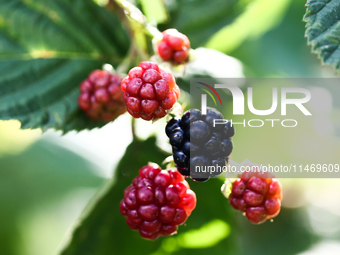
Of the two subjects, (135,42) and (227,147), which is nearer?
(227,147)

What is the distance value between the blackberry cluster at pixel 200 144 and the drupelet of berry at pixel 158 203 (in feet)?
0.32

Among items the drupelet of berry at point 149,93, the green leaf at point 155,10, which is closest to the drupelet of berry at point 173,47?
the drupelet of berry at point 149,93

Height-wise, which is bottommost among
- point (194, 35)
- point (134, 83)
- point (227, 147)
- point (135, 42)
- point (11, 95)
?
point (227, 147)

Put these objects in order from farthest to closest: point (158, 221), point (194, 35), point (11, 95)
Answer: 1. point (194, 35)
2. point (11, 95)
3. point (158, 221)

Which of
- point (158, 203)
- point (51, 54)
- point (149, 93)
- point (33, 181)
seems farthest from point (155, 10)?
point (33, 181)

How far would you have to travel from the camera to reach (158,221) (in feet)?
3.07

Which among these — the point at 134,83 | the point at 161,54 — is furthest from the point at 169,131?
the point at 161,54

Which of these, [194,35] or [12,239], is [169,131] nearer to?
[194,35]

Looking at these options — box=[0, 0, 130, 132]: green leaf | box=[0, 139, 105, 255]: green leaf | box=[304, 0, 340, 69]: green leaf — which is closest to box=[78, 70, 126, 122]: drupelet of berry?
box=[0, 0, 130, 132]: green leaf

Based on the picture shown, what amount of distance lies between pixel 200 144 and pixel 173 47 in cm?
34

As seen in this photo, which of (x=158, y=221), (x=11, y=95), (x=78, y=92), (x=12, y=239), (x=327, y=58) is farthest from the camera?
(x=12, y=239)

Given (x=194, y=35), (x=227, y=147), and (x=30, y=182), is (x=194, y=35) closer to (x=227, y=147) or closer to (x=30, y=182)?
(x=227, y=147)

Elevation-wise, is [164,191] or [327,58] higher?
[327,58]

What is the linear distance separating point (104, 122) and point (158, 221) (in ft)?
1.55
